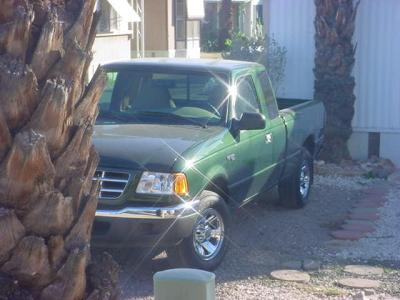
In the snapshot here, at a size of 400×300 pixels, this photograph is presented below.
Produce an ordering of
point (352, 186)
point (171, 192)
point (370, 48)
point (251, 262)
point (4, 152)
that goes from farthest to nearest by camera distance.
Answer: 1. point (370, 48)
2. point (352, 186)
3. point (251, 262)
4. point (171, 192)
5. point (4, 152)

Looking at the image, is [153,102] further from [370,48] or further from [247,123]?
[370,48]

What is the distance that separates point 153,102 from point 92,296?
16.4 ft

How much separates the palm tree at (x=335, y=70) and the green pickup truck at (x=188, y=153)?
294cm

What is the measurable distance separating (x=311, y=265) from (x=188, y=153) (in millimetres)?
1597

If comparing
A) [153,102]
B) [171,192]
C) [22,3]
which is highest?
[22,3]

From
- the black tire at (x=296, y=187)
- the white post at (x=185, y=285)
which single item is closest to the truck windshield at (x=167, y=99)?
the black tire at (x=296, y=187)

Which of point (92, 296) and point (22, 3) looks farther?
point (92, 296)

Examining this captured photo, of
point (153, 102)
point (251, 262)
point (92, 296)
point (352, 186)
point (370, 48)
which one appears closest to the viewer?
point (92, 296)

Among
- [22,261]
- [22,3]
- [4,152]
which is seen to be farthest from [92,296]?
[22,3]

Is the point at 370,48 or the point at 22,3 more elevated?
the point at 22,3

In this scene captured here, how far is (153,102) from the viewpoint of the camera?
8352 millimetres

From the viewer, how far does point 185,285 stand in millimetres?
3533

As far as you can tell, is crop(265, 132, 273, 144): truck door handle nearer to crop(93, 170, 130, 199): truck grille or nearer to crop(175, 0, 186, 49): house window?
crop(93, 170, 130, 199): truck grille

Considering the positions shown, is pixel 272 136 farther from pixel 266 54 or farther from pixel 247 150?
pixel 266 54
